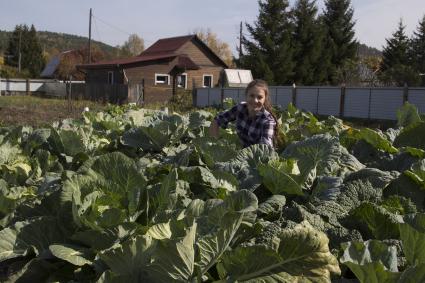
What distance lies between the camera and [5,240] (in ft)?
6.61

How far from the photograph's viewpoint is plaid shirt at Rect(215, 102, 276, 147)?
430 centimetres

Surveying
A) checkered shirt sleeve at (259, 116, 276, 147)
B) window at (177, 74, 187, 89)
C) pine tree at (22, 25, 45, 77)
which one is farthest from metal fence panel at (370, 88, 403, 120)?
pine tree at (22, 25, 45, 77)

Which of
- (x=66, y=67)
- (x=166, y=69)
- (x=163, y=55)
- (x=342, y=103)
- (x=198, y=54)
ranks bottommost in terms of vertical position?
(x=342, y=103)

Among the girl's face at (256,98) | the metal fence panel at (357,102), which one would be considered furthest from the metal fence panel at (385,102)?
the girl's face at (256,98)

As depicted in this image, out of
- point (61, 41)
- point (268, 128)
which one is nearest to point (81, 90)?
point (268, 128)

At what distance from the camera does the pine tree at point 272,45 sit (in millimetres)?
40438

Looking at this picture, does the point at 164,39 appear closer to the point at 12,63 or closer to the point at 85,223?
the point at 12,63

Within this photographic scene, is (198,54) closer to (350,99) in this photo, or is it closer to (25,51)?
(350,99)

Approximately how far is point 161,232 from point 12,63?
7794 centimetres

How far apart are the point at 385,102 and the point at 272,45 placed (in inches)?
770

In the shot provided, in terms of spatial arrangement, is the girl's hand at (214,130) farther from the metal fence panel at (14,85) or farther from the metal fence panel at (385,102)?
the metal fence panel at (14,85)

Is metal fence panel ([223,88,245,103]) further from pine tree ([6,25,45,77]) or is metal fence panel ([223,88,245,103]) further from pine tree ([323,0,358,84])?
pine tree ([6,25,45,77])

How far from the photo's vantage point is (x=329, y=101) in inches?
979

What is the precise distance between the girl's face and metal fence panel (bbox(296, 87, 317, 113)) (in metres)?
21.4
